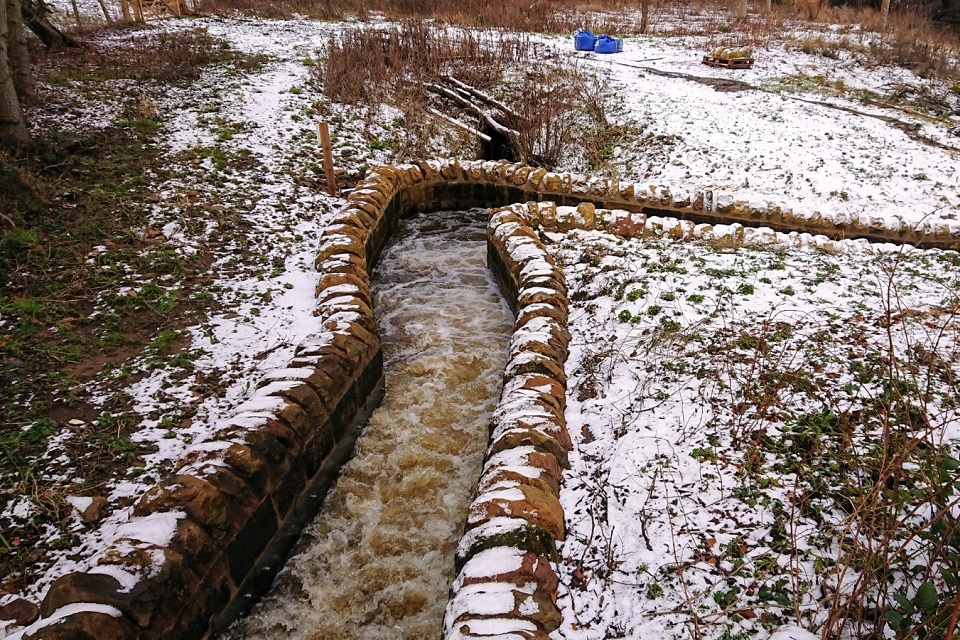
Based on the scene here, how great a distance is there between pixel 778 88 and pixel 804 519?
11.8 meters

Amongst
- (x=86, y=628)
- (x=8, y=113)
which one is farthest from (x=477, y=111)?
(x=86, y=628)

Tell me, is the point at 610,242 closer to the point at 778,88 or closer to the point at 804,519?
the point at 804,519

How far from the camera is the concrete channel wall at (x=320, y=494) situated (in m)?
2.19

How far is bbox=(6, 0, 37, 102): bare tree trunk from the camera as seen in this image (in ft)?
20.9

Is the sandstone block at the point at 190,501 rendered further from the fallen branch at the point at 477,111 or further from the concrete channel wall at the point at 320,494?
the fallen branch at the point at 477,111

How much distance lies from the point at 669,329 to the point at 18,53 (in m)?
8.61

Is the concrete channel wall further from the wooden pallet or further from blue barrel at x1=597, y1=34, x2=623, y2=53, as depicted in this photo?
blue barrel at x1=597, y1=34, x2=623, y2=53

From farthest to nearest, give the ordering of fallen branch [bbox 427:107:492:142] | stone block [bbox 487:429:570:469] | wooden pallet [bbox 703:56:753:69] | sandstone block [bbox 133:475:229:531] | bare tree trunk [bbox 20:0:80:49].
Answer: wooden pallet [bbox 703:56:753:69] → bare tree trunk [bbox 20:0:80:49] → fallen branch [bbox 427:107:492:142] → stone block [bbox 487:429:570:469] → sandstone block [bbox 133:475:229:531]

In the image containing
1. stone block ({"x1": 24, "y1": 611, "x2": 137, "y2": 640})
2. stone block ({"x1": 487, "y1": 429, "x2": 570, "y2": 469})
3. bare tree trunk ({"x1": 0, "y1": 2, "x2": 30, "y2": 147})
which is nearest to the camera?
stone block ({"x1": 24, "y1": 611, "x2": 137, "y2": 640})

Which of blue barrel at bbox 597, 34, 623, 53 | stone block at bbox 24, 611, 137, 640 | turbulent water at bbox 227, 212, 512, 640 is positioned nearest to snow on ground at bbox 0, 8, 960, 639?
stone block at bbox 24, 611, 137, 640

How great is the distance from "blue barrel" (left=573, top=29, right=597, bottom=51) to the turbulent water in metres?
11.1

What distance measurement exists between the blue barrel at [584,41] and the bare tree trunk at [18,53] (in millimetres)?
12061

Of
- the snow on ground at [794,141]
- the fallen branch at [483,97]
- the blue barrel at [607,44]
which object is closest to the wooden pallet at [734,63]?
the snow on ground at [794,141]

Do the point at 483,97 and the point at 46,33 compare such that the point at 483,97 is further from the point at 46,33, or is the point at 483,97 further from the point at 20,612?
the point at 20,612
